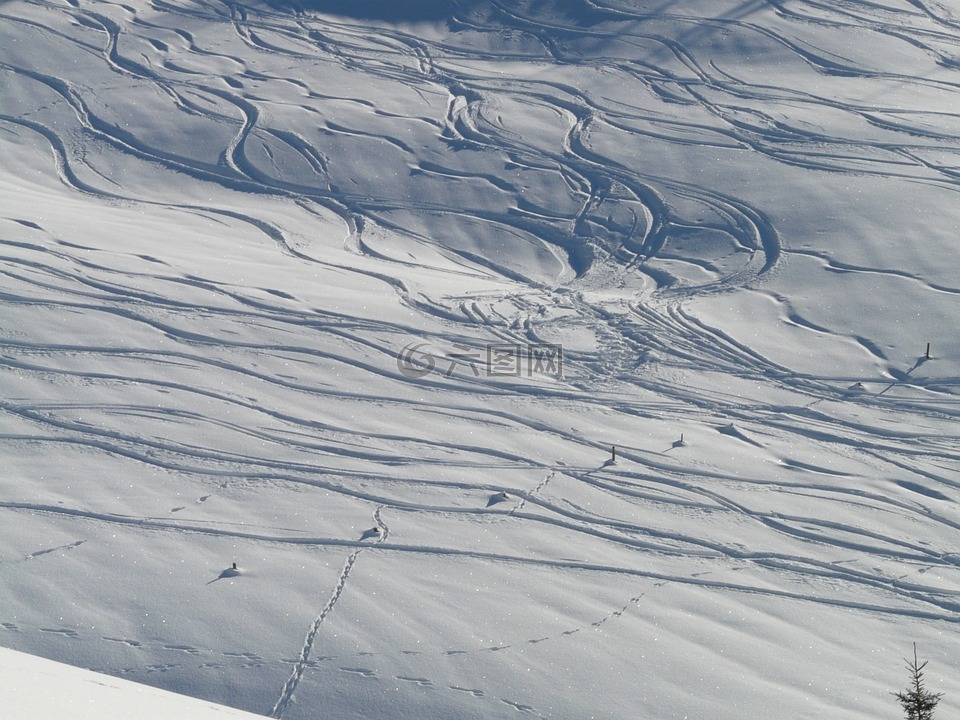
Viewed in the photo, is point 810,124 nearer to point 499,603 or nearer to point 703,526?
point 703,526

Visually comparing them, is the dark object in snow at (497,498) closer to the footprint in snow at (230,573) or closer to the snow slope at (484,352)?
the snow slope at (484,352)

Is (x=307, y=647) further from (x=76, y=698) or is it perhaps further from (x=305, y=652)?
(x=76, y=698)

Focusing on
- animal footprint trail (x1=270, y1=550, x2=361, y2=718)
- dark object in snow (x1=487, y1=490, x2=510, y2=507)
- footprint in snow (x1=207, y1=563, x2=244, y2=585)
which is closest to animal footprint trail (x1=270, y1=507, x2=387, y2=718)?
animal footprint trail (x1=270, y1=550, x2=361, y2=718)

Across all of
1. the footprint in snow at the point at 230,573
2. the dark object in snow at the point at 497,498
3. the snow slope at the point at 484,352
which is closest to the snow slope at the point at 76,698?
the snow slope at the point at 484,352

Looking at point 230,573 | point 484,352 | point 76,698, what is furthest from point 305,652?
point 484,352

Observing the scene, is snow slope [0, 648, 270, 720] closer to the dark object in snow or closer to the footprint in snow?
the footprint in snow
